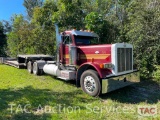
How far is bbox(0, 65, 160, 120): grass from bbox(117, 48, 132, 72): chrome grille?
0.95 metres

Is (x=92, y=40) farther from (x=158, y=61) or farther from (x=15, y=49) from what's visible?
(x=15, y=49)

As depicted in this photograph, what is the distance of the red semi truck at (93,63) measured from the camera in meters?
5.14

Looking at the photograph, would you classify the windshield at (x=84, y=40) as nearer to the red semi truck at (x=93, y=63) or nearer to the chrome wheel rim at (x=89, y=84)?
the red semi truck at (x=93, y=63)

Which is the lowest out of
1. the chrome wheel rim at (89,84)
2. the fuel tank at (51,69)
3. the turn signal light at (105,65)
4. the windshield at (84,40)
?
the chrome wheel rim at (89,84)

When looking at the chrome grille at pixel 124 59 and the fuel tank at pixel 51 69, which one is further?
the fuel tank at pixel 51 69

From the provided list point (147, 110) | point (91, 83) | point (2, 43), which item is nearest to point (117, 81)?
point (91, 83)

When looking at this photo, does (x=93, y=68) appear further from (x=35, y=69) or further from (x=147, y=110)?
(x=35, y=69)

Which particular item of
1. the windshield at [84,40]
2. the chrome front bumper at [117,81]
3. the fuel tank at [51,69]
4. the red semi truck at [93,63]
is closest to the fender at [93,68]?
the red semi truck at [93,63]

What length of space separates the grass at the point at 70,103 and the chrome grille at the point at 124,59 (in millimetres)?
952

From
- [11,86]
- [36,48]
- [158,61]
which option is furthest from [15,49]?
[158,61]

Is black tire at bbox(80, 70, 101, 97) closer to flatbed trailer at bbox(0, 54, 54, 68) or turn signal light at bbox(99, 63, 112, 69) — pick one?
turn signal light at bbox(99, 63, 112, 69)

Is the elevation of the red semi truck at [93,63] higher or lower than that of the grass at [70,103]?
higher

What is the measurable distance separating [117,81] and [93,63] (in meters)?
1.02

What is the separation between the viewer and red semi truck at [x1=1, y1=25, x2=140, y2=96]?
16.9 ft
